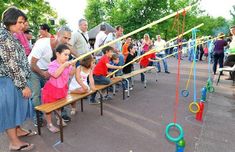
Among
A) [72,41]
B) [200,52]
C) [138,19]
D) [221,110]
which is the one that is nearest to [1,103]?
[72,41]

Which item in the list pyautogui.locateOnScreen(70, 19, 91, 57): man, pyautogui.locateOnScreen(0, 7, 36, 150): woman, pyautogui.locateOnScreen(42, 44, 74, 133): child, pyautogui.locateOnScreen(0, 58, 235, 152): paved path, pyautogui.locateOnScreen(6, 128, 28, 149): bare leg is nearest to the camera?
pyautogui.locateOnScreen(0, 7, 36, 150): woman

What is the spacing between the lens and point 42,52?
3.99m

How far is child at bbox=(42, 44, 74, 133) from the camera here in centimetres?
391

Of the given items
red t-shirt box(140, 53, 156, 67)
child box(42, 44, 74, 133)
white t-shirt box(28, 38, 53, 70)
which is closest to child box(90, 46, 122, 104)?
child box(42, 44, 74, 133)

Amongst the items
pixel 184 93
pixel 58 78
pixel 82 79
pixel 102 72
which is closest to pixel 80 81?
pixel 82 79

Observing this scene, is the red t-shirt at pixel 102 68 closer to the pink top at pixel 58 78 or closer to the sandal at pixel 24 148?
the pink top at pixel 58 78

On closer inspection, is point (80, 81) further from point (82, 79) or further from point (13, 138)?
point (13, 138)

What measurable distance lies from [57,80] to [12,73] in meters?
1.07

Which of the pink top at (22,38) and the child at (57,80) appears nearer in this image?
the child at (57,80)

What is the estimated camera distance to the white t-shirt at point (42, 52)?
392 cm

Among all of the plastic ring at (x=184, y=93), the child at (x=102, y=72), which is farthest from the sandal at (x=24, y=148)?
the plastic ring at (x=184, y=93)

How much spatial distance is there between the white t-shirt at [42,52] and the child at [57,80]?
180 mm

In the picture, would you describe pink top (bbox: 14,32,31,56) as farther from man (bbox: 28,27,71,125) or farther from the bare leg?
the bare leg

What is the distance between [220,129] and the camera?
4.34 meters
